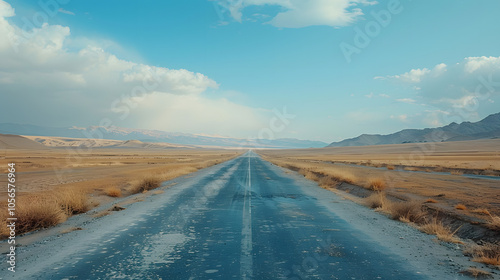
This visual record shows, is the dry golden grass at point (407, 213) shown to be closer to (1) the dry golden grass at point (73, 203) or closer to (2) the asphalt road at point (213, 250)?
(2) the asphalt road at point (213, 250)

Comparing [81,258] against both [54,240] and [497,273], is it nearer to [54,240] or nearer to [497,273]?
[54,240]

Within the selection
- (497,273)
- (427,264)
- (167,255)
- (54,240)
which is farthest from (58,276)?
(497,273)

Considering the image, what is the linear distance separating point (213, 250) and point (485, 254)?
574cm

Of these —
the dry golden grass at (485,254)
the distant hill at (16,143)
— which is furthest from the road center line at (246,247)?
the distant hill at (16,143)

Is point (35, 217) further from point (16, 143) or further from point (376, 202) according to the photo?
point (16, 143)

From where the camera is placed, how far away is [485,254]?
621 centimetres

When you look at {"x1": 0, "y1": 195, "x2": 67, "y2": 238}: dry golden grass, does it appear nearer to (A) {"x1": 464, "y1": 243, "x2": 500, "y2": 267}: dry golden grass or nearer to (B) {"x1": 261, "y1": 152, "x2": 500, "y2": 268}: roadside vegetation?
(B) {"x1": 261, "y1": 152, "x2": 500, "y2": 268}: roadside vegetation

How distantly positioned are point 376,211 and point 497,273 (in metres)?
6.55

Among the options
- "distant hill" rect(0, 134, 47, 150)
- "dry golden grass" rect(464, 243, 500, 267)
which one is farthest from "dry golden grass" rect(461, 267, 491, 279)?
"distant hill" rect(0, 134, 47, 150)

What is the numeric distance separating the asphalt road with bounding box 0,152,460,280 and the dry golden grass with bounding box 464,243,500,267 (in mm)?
1552

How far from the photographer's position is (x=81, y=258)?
19.3 feet

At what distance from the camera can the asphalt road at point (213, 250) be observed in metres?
5.14

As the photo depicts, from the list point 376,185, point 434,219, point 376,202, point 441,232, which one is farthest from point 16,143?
point 441,232

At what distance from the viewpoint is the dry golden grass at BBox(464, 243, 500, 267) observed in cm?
572
